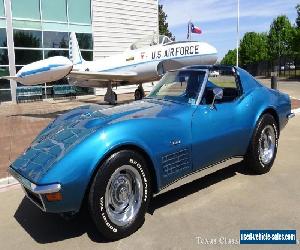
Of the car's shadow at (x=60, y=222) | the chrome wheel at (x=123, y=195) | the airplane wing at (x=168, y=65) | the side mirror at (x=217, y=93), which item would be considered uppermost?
the airplane wing at (x=168, y=65)

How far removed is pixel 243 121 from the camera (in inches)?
195

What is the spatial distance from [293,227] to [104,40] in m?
21.7

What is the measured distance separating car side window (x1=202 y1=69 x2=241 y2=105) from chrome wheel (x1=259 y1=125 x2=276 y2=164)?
748 millimetres

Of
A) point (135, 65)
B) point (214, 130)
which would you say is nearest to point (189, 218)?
point (214, 130)

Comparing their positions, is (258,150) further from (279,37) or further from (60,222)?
(279,37)

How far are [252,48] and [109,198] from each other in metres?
75.4

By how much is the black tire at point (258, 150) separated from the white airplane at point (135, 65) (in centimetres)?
813

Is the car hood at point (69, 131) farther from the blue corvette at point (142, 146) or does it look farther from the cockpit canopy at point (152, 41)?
the cockpit canopy at point (152, 41)

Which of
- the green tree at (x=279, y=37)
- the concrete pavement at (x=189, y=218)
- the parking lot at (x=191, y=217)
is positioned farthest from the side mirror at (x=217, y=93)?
the green tree at (x=279, y=37)

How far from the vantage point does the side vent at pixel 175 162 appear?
390 centimetres

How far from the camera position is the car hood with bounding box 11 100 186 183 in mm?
3432

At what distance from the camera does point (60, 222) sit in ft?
13.3

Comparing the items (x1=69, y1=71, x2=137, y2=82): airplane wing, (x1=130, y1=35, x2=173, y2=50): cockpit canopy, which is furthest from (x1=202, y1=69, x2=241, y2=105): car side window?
(x1=130, y1=35, x2=173, y2=50): cockpit canopy

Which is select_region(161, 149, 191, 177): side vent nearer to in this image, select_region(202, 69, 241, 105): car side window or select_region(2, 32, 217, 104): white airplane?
select_region(202, 69, 241, 105): car side window
